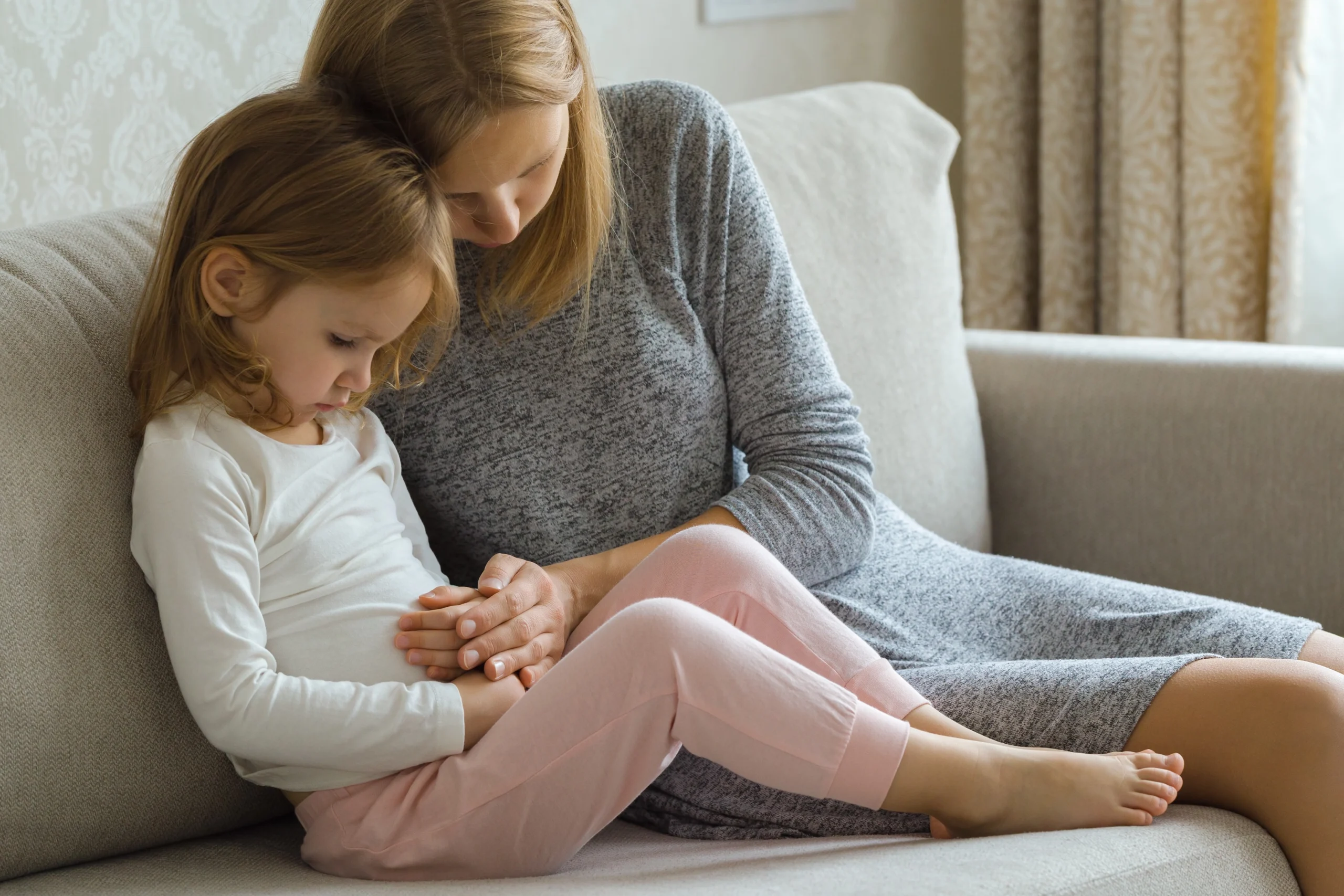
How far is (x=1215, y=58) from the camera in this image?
7.13 feet

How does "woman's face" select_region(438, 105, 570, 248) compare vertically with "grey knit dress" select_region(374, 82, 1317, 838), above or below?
above

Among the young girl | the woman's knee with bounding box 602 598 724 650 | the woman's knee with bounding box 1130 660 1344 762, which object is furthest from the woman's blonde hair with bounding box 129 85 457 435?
the woman's knee with bounding box 1130 660 1344 762

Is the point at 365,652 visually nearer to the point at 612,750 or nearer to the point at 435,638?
the point at 435,638

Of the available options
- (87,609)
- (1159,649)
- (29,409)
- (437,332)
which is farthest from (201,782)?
(1159,649)

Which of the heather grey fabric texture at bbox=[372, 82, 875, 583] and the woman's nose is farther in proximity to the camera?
the heather grey fabric texture at bbox=[372, 82, 875, 583]

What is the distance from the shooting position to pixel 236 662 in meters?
0.96

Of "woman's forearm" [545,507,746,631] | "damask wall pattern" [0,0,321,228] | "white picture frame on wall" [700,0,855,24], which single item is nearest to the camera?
"woman's forearm" [545,507,746,631]

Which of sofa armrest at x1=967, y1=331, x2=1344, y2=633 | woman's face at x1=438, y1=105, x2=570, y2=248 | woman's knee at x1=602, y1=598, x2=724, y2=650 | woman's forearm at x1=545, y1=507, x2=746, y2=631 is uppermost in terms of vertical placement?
woman's face at x1=438, y1=105, x2=570, y2=248

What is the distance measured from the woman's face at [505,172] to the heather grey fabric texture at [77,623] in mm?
292

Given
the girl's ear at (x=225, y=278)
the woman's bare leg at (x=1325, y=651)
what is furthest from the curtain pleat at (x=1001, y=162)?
the girl's ear at (x=225, y=278)

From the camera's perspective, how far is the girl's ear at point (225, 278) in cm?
101

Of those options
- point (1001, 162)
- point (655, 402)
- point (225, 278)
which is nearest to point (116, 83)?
point (225, 278)

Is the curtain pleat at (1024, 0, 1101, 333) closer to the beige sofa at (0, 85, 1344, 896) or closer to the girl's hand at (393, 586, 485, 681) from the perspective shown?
the beige sofa at (0, 85, 1344, 896)

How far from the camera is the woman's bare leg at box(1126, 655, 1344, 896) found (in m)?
0.95
